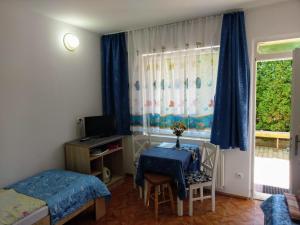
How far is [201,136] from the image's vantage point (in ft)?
10.6

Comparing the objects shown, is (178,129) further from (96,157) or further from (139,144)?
(96,157)

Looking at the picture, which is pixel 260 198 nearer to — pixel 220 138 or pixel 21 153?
pixel 220 138

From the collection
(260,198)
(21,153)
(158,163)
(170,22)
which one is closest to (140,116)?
(158,163)

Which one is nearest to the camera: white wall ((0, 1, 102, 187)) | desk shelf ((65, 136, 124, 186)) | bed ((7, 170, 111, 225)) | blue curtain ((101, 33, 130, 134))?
bed ((7, 170, 111, 225))

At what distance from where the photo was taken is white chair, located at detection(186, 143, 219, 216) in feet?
8.52

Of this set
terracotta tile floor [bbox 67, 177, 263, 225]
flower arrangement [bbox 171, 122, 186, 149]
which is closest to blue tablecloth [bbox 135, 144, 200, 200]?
flower arrangement [bbox 171, 122, 186, 149]

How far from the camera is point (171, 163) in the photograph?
2.55 metres

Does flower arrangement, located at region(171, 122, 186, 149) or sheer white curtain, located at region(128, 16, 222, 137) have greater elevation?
sheer white curtain, located at region(128, 16, 222, 137)

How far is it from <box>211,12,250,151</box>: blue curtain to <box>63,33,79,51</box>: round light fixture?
215cm

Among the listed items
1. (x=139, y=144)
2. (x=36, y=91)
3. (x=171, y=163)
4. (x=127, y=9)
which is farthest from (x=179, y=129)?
(x=36, y=91)

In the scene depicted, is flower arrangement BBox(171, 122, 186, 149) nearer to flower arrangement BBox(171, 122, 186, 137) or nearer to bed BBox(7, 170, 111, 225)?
flower arrangement BBox(171, 122, 186, 137)

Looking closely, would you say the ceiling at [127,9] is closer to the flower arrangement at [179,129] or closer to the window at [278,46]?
the window at [278,46]

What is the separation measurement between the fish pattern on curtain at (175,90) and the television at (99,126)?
385 millimetres

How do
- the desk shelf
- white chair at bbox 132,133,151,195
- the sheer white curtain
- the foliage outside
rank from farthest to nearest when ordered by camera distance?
the foliage outside → white chair at bbox 132,133,151,195 → the sheer white curtain → the desk shelf
